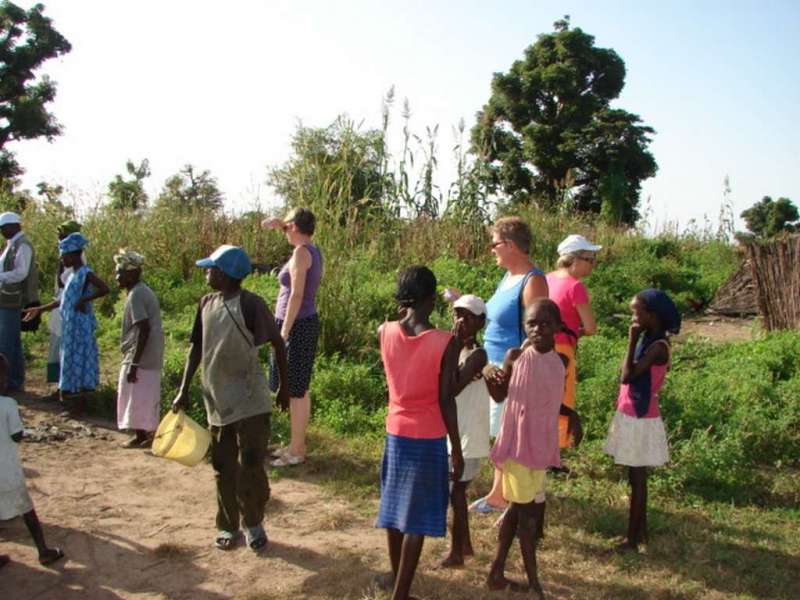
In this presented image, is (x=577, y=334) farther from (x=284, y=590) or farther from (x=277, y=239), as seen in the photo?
(x=277, y=239)

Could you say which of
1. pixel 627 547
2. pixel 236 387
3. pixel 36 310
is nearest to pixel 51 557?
pixel 236 387

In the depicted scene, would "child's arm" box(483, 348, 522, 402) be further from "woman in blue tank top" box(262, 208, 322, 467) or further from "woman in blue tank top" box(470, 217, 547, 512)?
"woman in blue tank top" box(262, 208, 322, 467)

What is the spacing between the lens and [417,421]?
3258 millimetres

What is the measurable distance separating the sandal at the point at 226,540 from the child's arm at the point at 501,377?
162 cm

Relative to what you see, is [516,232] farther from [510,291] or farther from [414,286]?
[414,286]

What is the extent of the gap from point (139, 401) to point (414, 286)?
133 inches

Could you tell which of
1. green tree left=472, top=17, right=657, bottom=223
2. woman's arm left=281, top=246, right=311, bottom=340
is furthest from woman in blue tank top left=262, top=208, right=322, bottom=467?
green tree left=472, top=17, right=657, bottom=223

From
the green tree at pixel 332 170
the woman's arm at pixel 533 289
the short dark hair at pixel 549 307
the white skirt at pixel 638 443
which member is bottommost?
the white skirt at pixel 638 443

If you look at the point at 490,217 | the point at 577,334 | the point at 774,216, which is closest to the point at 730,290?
the point at 490,217

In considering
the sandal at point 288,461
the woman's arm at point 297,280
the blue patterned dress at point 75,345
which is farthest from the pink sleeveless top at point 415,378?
the blue patterned dress at point 75,345

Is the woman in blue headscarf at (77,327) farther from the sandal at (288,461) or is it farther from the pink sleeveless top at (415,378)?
the pink sleeveless top at (415,378)

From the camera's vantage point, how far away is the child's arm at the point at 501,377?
3682mm

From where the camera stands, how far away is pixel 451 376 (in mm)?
3225

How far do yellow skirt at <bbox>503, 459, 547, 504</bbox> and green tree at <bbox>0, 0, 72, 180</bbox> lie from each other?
102 ft
